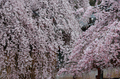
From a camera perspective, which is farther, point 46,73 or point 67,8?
point 67,8

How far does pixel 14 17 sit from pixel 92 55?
135 cm

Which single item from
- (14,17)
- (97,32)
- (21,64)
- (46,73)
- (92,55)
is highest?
(14,17)

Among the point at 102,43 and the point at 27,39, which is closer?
the point at 102,43

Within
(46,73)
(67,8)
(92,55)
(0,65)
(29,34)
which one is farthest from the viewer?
(67,8)

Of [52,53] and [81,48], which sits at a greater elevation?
[81,48]

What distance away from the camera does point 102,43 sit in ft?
5.87

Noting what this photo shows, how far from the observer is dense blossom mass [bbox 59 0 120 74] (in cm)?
174

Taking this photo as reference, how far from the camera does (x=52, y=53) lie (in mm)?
3014

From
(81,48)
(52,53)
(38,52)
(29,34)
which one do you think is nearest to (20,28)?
(29,34)

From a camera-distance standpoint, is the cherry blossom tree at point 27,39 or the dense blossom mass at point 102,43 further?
the cherry blossom tree at point 27,39

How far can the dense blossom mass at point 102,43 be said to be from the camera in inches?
68.4

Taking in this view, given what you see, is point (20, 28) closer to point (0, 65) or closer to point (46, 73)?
point (0, 65)

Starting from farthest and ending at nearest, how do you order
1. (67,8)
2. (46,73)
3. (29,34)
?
(67,8)
(46,73)
(29,34)

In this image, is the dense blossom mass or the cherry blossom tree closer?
the dense blossom mass
